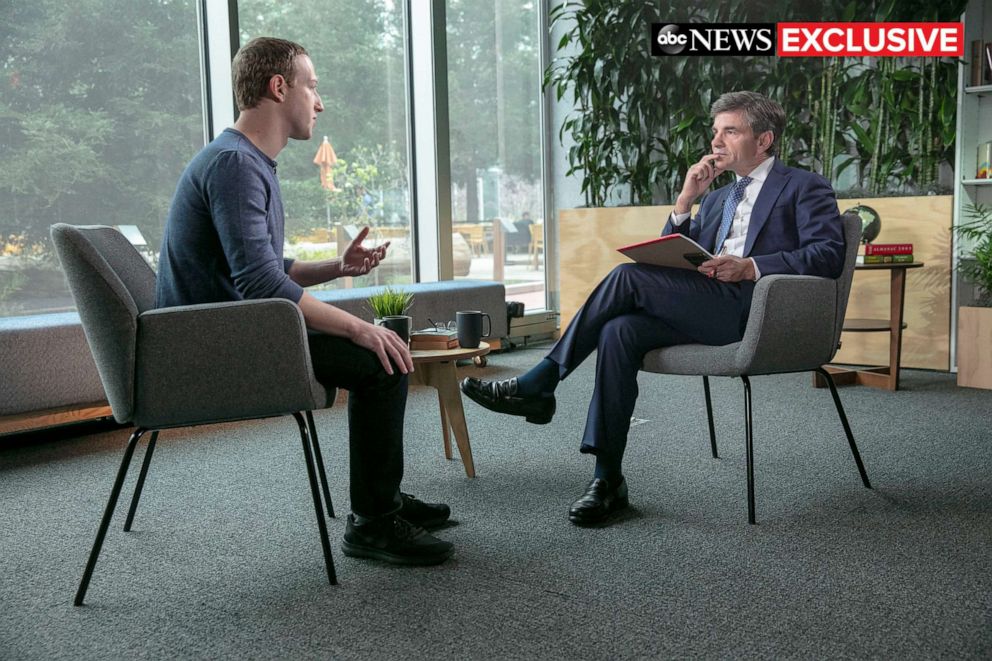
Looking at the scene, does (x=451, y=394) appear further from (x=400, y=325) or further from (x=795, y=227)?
(x=795, y=227)

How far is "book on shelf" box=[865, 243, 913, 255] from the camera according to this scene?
4.16 m

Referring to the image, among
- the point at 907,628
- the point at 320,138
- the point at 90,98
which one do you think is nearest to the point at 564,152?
the point at 320,138

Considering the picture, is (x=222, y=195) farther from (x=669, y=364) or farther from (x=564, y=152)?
(x=564, y=152)

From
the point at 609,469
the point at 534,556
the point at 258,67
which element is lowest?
the point at 534,556

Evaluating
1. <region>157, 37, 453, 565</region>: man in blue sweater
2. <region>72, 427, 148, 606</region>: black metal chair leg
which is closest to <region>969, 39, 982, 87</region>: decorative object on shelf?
<region>157, 37, 453, 565</region>: man in blue sweater

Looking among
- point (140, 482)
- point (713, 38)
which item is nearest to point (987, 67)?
point (713, 38)

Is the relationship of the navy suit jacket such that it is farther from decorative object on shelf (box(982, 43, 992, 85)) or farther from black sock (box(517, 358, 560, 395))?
decorative object on shelf (box(982, 43, 992, 85))

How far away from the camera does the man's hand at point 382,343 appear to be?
1.92 metres

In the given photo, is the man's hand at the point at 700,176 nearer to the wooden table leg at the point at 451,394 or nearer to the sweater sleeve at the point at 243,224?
the wooden table leg at the point at 451,394

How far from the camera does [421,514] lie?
7.47 ft

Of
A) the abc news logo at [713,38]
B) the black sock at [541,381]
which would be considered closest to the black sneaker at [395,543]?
the black sock at [541,381]

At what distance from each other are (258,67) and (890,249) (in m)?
3.16

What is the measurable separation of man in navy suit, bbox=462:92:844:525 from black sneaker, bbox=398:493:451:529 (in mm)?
329

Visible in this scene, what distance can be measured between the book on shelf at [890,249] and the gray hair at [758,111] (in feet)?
5.45
